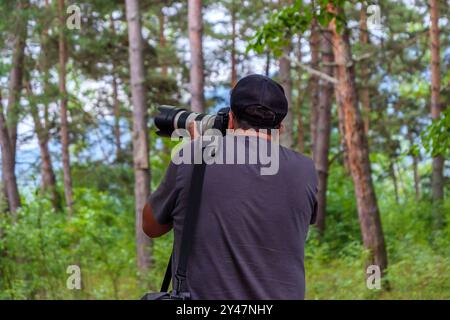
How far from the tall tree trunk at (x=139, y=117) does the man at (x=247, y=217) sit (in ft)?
37.1

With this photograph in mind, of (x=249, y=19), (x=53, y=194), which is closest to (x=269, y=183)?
(x=53, y=194)

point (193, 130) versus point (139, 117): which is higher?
point (139, 117)

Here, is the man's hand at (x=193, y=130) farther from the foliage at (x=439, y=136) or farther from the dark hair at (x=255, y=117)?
the foliage at (x=439, y=136)

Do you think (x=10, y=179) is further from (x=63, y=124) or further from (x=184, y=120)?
(x=184, y=120)

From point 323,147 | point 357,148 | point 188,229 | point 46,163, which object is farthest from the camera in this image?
point 46,163

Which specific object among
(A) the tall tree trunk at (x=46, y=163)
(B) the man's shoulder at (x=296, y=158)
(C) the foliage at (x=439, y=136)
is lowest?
(B) the man's shoulder at (x=296, y=158)

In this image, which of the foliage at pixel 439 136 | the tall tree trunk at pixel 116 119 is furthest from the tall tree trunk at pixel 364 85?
the foliage at pixel 439 136

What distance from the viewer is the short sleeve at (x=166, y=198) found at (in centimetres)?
310

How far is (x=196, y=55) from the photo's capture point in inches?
511

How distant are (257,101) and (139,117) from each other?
37.7ft

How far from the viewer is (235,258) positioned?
118 inches

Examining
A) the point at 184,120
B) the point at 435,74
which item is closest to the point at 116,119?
the point at 435,74
